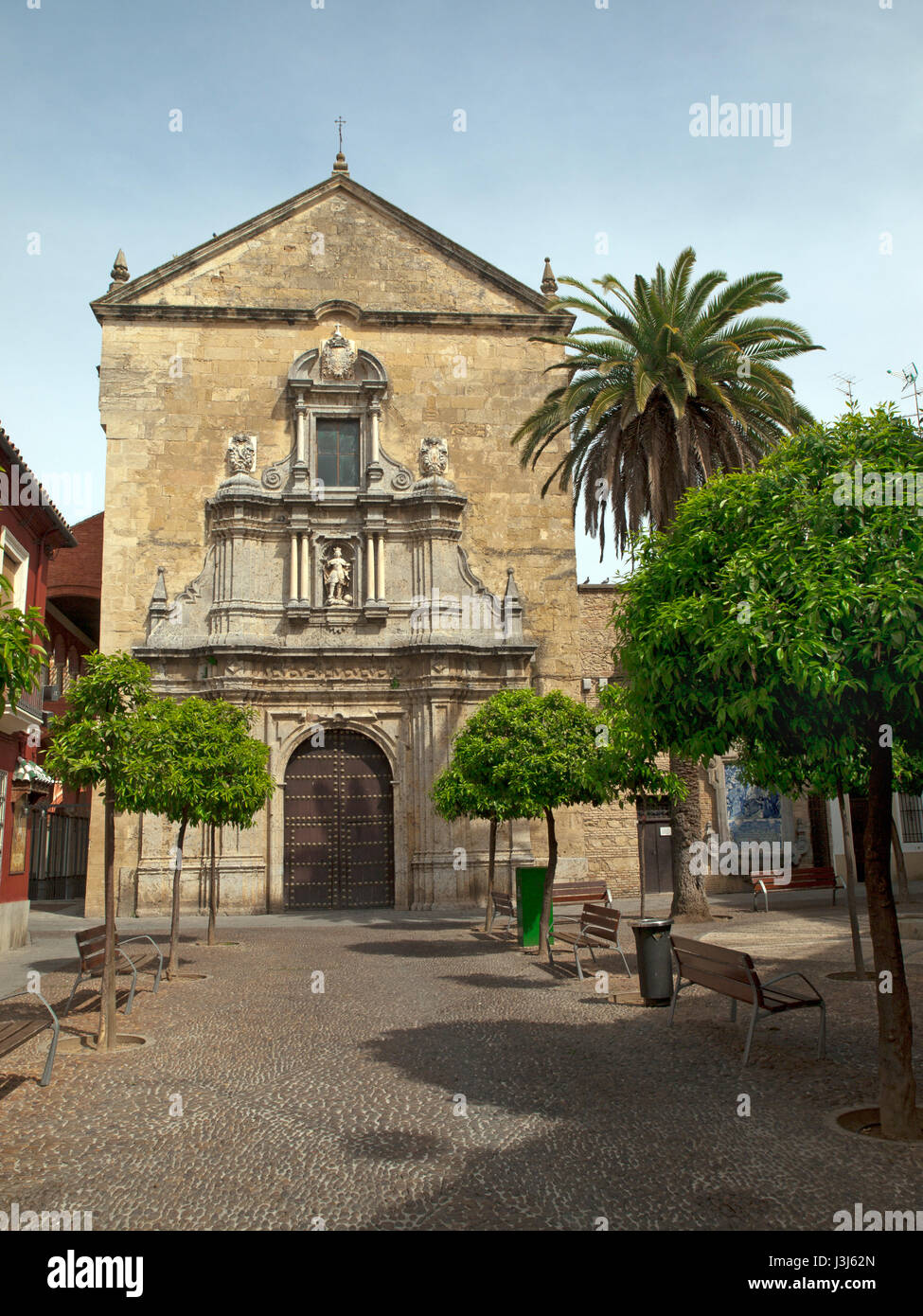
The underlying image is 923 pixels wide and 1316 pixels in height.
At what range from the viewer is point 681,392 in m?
17.9

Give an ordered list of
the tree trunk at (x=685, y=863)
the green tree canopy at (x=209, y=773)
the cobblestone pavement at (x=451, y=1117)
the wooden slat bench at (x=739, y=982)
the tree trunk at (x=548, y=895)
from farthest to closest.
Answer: the tree trunk at (x=685, y=863) < the tree trunk at (x=548, y=895) < the green tree canopy at (x=209, y=773) < the wooden slat bench at (x=739, y=982) < the cobblestone pavement at (x=451, y=1117)

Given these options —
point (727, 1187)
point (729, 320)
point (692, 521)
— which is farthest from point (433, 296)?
point (727, 1187)

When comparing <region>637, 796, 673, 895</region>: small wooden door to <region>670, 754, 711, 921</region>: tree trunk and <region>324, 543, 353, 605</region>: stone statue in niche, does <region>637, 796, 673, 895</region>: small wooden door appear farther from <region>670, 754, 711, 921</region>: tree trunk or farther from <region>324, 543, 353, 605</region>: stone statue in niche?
<region>324, 543, 353, 605</region>: stone statue in niche

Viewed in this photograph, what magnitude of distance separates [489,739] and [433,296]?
15700mm

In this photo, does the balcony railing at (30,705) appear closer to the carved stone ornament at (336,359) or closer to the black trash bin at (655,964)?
the black trash bin at (655,964)

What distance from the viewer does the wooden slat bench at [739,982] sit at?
7.69m

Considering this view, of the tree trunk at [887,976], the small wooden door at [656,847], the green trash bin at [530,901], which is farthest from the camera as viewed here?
the small wooden door at [656,847]

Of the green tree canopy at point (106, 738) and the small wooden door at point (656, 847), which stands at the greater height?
the green tree canopy at point (106, 738)

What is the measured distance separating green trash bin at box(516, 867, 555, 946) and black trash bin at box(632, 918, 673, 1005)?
464 cm

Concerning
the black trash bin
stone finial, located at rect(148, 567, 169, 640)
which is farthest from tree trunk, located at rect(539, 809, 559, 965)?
stone finial, located at rect(148, 567, 169, 640)

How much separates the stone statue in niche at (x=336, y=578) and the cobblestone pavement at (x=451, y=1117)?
14141 mm

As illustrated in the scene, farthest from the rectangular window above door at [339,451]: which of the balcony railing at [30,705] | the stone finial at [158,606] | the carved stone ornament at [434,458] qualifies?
the balcony railing at [30,705]

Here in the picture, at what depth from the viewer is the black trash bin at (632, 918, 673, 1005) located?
10562mm

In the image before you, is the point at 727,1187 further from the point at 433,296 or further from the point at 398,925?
the point at 433,296
